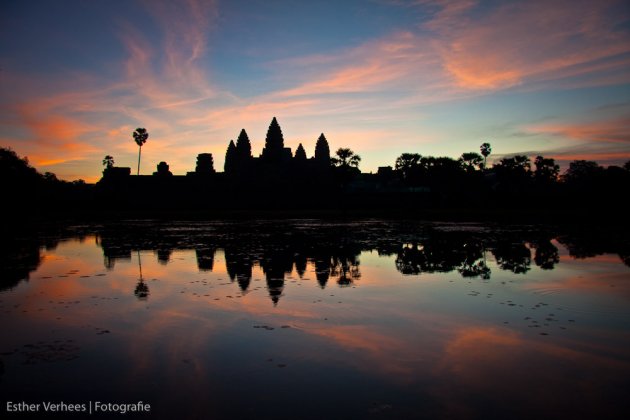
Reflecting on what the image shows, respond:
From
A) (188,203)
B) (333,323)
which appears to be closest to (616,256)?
(333,323)

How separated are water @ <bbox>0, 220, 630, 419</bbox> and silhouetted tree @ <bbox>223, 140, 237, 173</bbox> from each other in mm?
67209

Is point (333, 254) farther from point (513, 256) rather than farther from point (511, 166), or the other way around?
point (511, 166)

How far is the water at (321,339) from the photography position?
15.8 feet

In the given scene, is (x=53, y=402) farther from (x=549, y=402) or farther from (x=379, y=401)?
(x=549, y=402)

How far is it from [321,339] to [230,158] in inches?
3116

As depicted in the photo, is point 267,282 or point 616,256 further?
point 616,256

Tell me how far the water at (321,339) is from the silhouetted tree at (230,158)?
2646 inches

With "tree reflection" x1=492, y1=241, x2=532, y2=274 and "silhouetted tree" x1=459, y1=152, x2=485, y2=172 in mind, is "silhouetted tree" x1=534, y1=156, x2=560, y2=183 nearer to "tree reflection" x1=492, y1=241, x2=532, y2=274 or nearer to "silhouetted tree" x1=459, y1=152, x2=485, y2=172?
"silhouetted tree" x1=459, y1=152, x2=485, y2=172

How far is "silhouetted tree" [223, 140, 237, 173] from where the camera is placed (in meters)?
80.4

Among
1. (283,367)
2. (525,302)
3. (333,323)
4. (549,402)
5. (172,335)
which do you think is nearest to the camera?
(549,402)

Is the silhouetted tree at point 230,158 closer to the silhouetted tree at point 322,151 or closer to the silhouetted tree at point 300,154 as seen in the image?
the silhouetted tree at point 300,154

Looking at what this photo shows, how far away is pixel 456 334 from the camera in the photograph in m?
7.07

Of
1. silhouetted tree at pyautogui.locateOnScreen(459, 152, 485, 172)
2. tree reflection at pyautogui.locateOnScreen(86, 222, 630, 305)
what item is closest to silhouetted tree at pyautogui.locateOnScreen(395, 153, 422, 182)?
silhouetted tree at pyautogui.locateOnScreen(459, 152, 485, 172)

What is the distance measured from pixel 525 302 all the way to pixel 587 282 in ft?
11.1
